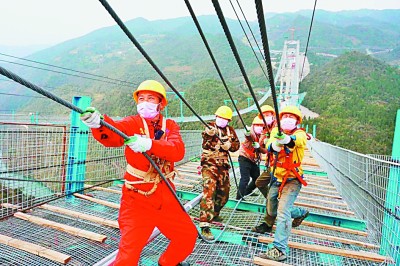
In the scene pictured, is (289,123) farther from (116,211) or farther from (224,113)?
(116,211)

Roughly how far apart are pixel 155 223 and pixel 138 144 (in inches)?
28.5

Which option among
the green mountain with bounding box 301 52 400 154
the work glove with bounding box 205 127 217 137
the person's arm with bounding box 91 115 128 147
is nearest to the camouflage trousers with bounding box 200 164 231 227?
the work glove with bounding box 205 127 217 137

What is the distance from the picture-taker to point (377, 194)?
13.8 ft

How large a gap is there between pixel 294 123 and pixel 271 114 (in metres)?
1.30

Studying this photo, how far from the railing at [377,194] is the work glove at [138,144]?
2.63 m

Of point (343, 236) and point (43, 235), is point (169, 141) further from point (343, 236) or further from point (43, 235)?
point (343, 236)

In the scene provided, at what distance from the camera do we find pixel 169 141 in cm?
259

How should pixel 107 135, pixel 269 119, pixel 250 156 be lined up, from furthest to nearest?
pixel 250 156 → pixel 269 119 → pixel 107 135

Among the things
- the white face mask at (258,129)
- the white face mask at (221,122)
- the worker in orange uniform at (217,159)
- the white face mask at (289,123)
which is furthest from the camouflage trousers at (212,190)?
the white face mask at (289,123)

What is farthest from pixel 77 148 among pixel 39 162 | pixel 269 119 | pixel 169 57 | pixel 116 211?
pixel 169 57

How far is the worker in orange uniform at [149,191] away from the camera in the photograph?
2.35 metres

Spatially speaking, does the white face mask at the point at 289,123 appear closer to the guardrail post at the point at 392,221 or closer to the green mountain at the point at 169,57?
the guardrail post at the point at 392,221

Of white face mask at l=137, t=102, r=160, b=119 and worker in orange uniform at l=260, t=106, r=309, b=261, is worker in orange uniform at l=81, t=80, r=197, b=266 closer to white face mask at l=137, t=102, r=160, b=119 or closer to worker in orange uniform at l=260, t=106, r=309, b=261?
white face mask at l=137, t=102, r=160, b=119

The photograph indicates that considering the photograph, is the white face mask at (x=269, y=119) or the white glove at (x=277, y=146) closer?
the white glove at (x=277, y=146)
